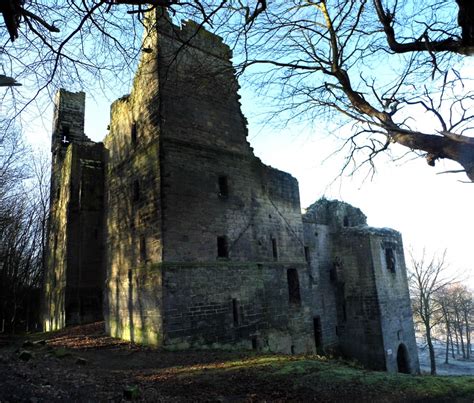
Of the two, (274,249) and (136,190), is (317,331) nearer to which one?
(274,249)

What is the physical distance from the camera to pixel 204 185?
12727mm

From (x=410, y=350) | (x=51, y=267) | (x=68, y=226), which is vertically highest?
(x=68, y=226)

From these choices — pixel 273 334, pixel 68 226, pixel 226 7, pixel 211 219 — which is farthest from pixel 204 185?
pixel 68 226

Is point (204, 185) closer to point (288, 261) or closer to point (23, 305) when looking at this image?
point (288, 261)

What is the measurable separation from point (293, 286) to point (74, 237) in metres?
11.8

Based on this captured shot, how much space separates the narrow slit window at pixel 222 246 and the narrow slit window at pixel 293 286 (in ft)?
12.7

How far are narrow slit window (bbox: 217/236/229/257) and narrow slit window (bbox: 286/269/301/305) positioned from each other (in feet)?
12.7

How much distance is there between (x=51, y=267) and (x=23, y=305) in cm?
436

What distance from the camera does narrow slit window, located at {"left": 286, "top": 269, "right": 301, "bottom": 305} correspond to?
15391 millimetres

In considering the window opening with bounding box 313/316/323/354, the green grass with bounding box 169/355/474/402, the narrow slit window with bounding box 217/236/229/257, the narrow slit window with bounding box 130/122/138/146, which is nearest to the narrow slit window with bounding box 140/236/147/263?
the narrow slit window with bounding box 217/236/229/257

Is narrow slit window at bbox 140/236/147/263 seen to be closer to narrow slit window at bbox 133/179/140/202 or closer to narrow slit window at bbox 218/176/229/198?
narrow slit window at bbox 133/179/140/202

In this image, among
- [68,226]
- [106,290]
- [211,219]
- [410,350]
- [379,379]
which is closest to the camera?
[379,379]

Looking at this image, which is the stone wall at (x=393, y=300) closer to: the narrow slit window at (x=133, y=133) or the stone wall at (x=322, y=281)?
the stone wall at (x=322, y=281)

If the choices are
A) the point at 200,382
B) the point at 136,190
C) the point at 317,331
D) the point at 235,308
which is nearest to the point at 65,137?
the point at 136,190
